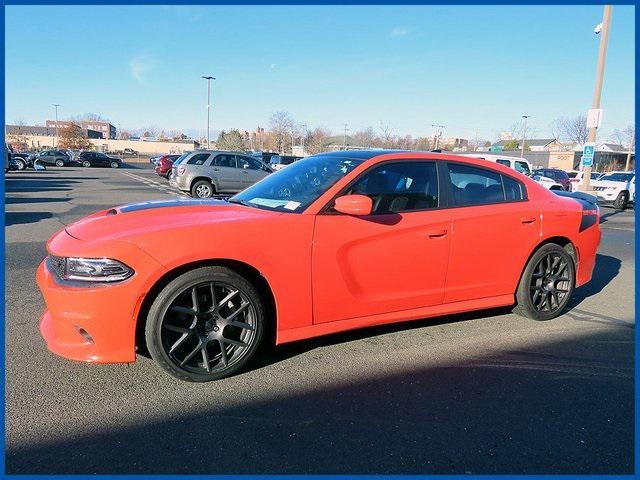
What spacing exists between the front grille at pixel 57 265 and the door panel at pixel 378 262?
1673 millimetres

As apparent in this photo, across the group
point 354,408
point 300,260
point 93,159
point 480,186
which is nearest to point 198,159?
point 480,186

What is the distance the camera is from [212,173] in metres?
15.5

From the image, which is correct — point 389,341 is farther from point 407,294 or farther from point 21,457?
point 21,457

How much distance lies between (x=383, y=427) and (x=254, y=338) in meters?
1.07

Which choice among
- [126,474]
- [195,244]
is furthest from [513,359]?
[126,474]

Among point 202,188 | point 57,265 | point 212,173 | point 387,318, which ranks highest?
point 212,173

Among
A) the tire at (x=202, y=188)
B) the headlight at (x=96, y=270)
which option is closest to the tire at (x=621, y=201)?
the tire at (x=202, y=188)

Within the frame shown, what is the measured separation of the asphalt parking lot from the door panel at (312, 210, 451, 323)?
1.35 feet

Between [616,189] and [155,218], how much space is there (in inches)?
792

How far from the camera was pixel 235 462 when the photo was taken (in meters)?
2.28

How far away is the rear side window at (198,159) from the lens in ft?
50.6

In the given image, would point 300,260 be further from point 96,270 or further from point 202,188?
point 202,188

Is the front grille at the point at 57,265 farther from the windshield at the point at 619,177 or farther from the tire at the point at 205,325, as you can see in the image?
the windshield at the point at 619,177

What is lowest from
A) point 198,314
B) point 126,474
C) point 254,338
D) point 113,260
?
point 126,474
